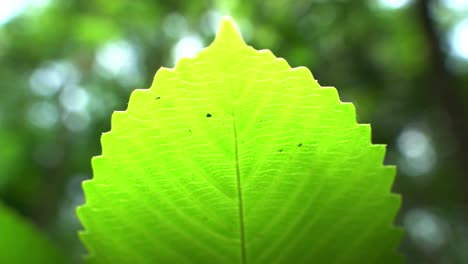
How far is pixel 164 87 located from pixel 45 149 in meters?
1.06

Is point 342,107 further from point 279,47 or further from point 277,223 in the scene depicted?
point 279,47

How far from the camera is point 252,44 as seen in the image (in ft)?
2.02

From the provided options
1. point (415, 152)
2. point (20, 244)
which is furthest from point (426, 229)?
point (20, 244)

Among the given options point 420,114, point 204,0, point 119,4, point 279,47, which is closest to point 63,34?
point 119,4

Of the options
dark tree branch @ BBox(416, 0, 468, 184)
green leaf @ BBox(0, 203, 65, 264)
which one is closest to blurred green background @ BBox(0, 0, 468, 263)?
dark tree branch @ BBox(416, 0, 468, 184)

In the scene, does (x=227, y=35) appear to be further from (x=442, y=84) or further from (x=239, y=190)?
(x=442, y=84)

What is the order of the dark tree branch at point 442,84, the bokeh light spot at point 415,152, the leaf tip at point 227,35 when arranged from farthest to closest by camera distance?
the bokeh light spot at point 415,152
the dark tree branch at point 442,84
the leaf tip at point 227,35

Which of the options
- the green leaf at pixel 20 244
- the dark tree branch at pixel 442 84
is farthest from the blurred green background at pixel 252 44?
the green leaf at pixel 20 244

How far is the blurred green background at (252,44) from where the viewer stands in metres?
0.75

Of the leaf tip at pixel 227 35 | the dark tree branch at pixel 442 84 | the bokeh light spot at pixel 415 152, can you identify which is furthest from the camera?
the bokeh light spot at pixel 415 152

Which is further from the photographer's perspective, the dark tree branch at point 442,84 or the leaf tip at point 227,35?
the dark tree branch at point 442,84

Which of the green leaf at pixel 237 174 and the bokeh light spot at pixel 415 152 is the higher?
the bokeh light spot at pixel 415 152

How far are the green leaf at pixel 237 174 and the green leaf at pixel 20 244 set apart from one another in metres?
0.03

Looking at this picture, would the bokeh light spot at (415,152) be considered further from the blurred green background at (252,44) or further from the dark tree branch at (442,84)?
the dark tree branch at (442,84)
